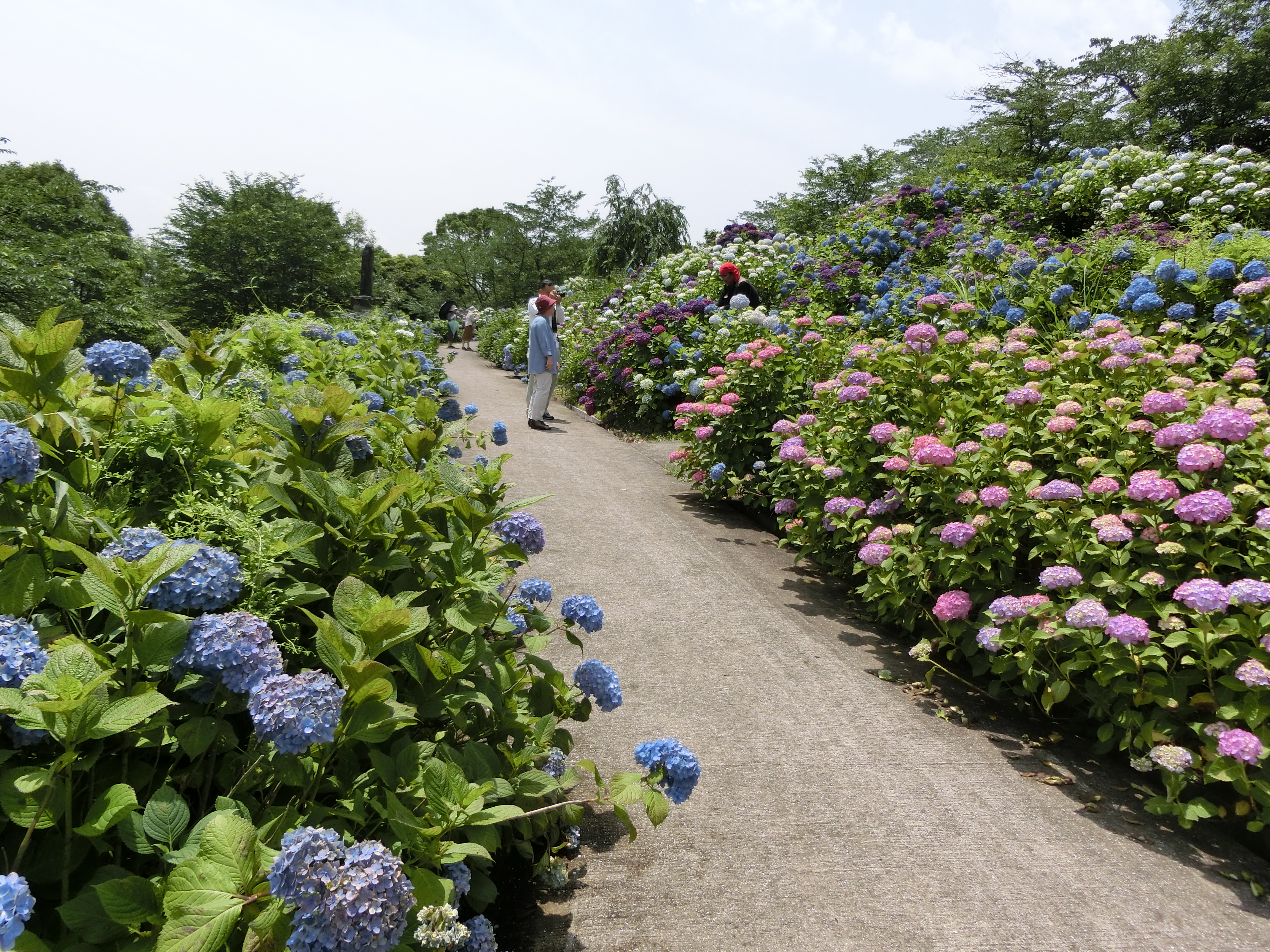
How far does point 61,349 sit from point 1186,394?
441cm

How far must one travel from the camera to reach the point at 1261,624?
8.68ft

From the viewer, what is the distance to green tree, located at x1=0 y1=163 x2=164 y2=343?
9.45 m

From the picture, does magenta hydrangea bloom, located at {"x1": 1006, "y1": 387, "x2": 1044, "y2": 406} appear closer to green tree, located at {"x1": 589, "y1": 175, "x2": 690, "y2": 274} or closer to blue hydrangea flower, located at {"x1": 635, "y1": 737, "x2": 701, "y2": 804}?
blue hydrangea flower, located at {"x1": 635, "y1": 737, "x2": 701, "y2": 804}

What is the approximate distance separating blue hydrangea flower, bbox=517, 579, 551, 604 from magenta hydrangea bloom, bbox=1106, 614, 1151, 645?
6.97 feet

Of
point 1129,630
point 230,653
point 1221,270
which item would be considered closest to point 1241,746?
point 1129,630

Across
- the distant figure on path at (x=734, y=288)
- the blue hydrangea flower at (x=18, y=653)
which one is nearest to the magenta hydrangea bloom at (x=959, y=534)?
the blue hydrangea flower at (x=18, y=653)

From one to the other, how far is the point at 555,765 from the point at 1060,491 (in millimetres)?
2468

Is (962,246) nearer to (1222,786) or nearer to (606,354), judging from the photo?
(606,354)

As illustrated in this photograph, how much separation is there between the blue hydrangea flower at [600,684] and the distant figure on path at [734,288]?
688cm

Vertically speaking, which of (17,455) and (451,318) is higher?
(451,318)

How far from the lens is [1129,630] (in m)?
2.76

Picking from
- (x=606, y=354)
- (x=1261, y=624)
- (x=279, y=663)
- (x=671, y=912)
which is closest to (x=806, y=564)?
(x=1261, y=624)

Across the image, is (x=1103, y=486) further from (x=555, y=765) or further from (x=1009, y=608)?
(x=555, y=765)

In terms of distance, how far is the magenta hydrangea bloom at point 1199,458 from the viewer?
2969mm
